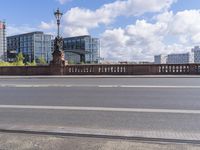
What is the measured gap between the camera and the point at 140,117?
8.79 metres

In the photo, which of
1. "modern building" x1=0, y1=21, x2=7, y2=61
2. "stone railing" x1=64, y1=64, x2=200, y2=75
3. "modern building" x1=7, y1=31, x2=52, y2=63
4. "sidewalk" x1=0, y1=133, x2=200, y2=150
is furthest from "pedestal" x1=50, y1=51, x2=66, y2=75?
"modern building" x1=7, y1=31, x2=52, y2=63

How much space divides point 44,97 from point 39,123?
4841 millimetres

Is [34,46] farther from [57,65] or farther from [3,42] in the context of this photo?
[57,65]

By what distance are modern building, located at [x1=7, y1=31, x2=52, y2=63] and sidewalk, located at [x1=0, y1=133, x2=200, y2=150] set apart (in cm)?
9863

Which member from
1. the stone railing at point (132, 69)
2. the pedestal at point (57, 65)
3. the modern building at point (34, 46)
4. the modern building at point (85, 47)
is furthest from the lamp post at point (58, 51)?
the modern building at point (34, 46)

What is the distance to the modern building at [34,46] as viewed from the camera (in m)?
105

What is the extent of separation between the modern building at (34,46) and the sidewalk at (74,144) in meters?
98.6

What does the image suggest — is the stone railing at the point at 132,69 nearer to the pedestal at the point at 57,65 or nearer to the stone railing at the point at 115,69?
the stone railing at the point at 115,69

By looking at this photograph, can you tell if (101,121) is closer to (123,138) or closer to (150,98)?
(123,138)

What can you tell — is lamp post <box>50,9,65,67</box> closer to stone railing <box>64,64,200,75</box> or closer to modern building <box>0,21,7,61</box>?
stone railing <box>64,64,200,75</box>

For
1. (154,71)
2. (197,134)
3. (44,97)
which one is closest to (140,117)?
(197,134)

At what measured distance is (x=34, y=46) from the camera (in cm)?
10625

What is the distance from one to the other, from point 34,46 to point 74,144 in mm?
102953

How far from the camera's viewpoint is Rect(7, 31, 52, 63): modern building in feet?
344
